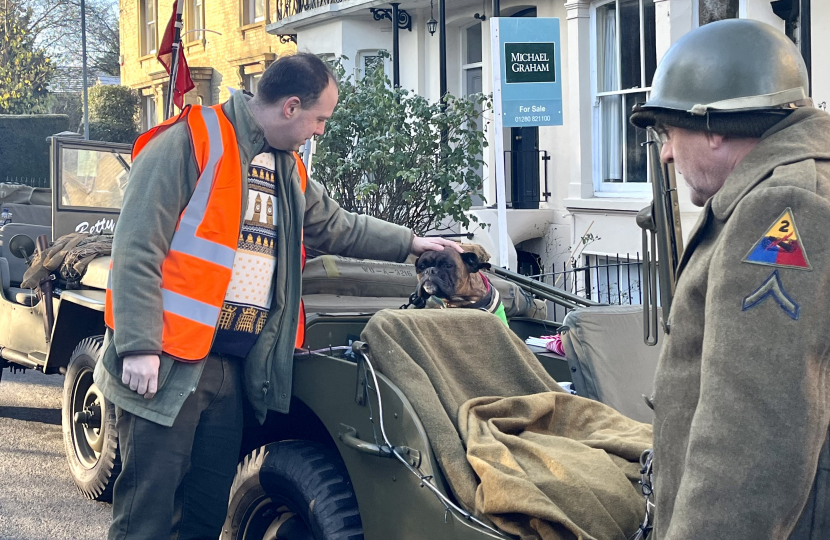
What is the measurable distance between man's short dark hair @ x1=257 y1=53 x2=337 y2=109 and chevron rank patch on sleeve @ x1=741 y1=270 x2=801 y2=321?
197 centimetres

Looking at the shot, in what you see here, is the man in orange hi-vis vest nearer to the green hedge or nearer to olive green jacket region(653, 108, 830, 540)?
olive green jacket region(653, 108, 830, 540)

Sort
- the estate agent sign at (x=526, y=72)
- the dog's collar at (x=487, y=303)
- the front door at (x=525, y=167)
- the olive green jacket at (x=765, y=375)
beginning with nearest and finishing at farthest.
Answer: the olive green jacket at (x=765, y=375)
the dog's collar at (x=487, y=303)
the estate agent sign at (x=526, y=72)
the front door at (x=525, y=167)

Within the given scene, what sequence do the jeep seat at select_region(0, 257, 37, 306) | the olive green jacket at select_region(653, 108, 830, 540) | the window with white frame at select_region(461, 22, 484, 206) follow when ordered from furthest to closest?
the window with white frame at select_region(461, 22, 484, 206)
the jeep seat at select_region(0, 257, 37, 306)
the olive green jacket at select_region(653, 108, 830, 540)

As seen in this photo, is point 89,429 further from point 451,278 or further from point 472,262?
point 472,262

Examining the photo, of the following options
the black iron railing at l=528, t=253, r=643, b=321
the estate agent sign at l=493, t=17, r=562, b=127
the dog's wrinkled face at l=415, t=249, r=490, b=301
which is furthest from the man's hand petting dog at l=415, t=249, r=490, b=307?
the black iron railing at l=528, t=253, r=643, b=321

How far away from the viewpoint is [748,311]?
145 cm

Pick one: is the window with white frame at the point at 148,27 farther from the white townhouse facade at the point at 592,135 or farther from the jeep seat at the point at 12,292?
the jeep seat at the point at 12,292

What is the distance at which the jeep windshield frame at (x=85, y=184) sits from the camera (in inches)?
274

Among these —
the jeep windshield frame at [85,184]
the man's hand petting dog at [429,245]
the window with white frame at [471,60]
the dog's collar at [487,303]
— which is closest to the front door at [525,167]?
the window with white frame at [471,60]

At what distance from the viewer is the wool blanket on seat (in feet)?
7.72

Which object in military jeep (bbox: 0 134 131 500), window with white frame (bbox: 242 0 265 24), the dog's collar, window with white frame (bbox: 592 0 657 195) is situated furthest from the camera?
window with white frame (bbox: 242 0 265 24)

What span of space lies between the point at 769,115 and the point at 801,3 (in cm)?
873

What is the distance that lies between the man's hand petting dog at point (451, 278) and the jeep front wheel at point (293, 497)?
1.01 meters

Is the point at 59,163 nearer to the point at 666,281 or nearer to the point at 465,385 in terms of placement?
the point at 465,385
